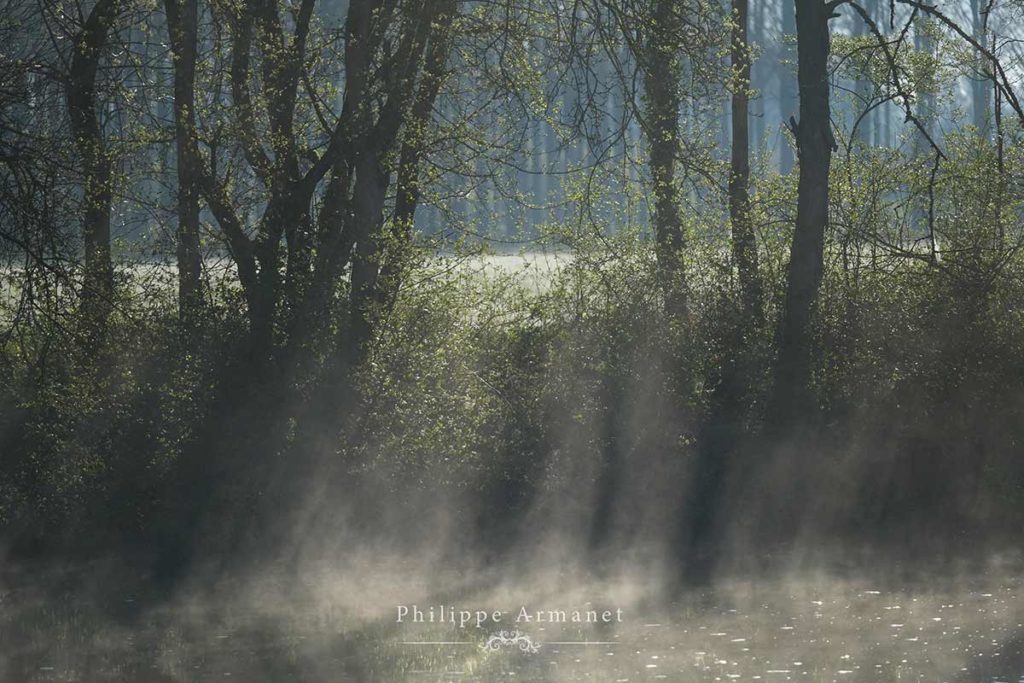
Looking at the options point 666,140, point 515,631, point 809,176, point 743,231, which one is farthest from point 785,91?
point 515,631

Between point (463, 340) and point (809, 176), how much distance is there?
340 centimetres

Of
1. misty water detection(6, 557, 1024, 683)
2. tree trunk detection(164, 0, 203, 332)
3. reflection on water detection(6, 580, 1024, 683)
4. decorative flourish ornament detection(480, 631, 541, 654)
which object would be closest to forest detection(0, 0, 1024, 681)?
tree trunk detection(164, 0, 203, 332)

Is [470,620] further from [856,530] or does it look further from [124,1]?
[124,1]

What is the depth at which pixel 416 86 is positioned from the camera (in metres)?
11.6

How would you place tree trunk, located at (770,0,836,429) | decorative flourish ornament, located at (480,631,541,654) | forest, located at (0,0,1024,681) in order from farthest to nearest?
tree trunk, located at (770,0,836,429) < forest, located at (0,0,1024,681) < decorative flourish ornament, located at (480,631,541,654)

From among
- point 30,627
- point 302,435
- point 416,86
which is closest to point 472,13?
point 416,86

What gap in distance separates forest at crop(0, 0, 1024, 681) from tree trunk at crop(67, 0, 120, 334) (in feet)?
0.19

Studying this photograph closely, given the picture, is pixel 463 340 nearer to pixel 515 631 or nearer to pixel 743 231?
pixel 743 231

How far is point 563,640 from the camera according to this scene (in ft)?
26.5

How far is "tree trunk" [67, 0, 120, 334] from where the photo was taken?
381 inches

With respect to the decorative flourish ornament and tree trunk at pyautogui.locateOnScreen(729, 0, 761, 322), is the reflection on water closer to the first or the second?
the decorative flourish ornament

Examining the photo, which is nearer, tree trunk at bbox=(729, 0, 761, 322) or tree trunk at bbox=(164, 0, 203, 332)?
tree trunk at bbox=(164, 0, 203, 332)

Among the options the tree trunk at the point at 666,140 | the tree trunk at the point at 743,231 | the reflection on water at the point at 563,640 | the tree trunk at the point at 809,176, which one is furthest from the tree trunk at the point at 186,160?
the tree trunk at the point at 809,176

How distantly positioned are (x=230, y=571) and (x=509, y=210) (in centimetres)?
508
